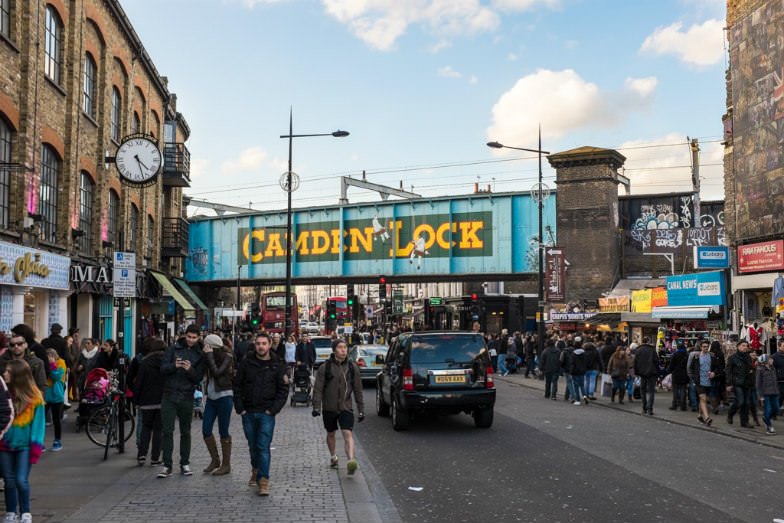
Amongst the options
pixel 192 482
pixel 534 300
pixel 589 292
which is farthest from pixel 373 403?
pixel 534 300

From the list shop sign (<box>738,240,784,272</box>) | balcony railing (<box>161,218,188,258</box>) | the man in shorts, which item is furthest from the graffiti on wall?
balcony railing (<box>161,218,188,258</box>)

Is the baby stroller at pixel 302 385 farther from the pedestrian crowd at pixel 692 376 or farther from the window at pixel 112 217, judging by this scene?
the window at pixel 112 217

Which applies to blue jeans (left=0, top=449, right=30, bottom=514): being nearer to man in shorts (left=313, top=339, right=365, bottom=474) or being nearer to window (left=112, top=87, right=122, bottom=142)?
man in shorts (left=313, top=339, right=365, bottom=474)

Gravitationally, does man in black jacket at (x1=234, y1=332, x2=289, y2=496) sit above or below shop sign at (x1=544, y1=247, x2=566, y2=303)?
below

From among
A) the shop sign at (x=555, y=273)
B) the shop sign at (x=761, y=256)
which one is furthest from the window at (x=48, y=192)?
the shop sign at (x=555, y=273)

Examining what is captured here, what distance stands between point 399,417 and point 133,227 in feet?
63.3

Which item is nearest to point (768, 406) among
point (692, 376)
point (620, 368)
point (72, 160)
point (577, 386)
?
point (692, 376)

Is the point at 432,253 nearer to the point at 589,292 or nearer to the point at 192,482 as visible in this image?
the point at 589,292

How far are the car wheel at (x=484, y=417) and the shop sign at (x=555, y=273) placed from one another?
68.3 feet

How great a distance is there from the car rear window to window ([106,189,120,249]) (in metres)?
16.0

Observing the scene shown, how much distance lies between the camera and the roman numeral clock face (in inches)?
871

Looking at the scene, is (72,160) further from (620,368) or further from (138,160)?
(620,368)

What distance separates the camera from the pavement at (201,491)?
7039 millimetres

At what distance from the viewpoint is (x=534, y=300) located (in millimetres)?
50812
